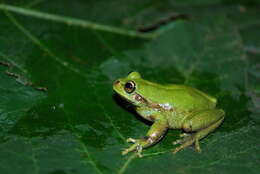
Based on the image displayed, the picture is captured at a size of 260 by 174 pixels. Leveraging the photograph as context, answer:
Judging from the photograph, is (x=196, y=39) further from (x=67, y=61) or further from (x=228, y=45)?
(x=67, y=61)

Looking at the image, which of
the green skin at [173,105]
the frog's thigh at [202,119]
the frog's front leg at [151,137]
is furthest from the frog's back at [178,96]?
the frog's front leg at [151,137]

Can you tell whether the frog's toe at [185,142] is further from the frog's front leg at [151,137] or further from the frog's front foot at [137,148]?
the frog's front foot at [137,148]

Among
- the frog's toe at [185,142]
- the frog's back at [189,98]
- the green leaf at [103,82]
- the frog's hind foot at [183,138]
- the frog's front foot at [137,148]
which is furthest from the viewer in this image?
the frog's back at [189,98]

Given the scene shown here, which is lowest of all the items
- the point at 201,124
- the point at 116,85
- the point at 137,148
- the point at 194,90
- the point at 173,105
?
the point at 137,148

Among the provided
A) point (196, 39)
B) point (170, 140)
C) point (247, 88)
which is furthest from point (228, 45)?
point (170, 140)

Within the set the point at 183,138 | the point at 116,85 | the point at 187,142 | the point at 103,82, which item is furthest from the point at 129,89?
the point at 187,142

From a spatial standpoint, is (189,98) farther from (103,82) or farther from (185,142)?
(103,82)
